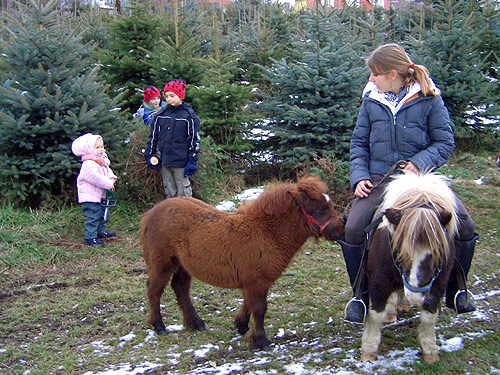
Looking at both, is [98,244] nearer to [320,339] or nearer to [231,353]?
[231,353]

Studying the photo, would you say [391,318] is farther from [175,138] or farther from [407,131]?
[175,138]

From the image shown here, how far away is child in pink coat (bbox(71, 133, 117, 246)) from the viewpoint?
266 inches

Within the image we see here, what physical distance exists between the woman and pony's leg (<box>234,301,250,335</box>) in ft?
3.22

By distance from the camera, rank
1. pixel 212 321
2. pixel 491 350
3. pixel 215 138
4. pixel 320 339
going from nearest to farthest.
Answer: pixel 491 350
pixel 320 339
pixel 212 321
pixel 215 138

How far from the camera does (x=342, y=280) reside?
19.7 feet

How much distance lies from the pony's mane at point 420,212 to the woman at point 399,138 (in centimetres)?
23

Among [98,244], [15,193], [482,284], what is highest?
[15,193]

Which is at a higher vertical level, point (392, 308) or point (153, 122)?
point (153, 122)

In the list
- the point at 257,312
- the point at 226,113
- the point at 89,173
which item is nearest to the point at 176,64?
the point at 226,113

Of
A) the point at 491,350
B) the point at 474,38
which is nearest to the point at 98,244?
the point at 491,350

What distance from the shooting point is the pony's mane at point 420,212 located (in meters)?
3.38

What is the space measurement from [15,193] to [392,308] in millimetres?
5778

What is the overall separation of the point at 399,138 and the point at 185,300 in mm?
2681

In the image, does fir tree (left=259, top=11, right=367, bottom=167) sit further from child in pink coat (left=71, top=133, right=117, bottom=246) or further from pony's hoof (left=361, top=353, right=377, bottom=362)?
pony's hoof (left=361, top=353, right=377, bottom=362)
